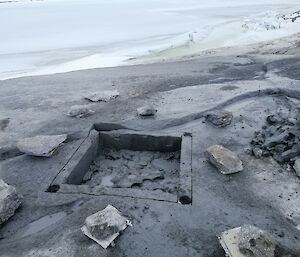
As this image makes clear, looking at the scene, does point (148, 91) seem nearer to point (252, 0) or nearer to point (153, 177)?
point (153, 177)

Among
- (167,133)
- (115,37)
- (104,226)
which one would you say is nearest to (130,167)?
(167,133)

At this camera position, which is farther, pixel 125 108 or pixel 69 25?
pixel 69 25

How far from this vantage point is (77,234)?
210 cm

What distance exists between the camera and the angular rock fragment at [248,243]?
71.7 inches

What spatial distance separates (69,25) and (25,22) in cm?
247

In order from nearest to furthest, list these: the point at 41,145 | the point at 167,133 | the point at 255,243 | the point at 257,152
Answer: the point at 255,243 → the point at 257,152 → the point at 41,145 → the point at 167,133

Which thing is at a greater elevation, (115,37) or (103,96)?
(103,96)

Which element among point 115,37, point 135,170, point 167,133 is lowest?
point 135,170

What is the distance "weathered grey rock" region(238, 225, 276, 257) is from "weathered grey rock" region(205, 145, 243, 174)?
753 mm

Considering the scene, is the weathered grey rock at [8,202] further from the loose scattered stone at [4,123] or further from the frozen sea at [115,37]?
the frozen sea at [115,37]

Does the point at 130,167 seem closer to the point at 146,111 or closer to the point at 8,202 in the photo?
the point at 146,111

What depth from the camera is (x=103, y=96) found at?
4309 millimetres

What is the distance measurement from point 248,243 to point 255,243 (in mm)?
39

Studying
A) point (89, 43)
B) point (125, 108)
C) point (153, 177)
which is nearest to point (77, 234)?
point (153, 177)
